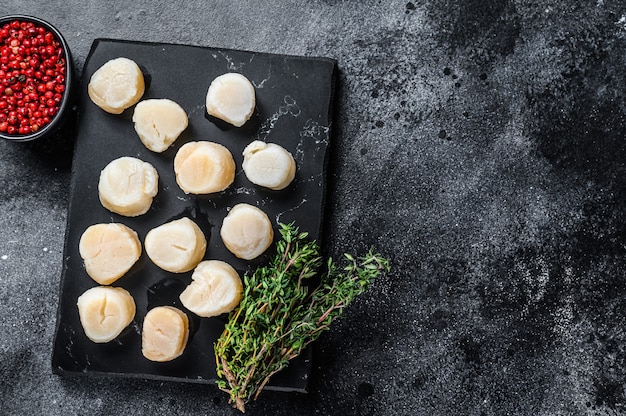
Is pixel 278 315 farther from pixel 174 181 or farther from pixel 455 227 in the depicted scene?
pixel 455 227

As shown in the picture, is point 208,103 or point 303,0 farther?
point 303,0

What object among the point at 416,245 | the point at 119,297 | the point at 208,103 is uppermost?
the point at 208,103

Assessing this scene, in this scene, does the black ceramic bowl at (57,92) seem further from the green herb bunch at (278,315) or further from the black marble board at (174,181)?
the green herb bunch at (278,315)

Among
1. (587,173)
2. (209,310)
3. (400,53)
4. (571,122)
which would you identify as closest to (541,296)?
(587,173)

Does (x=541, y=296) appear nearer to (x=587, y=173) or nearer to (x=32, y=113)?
(x=587, y=173)

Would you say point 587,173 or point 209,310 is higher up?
point 587,173

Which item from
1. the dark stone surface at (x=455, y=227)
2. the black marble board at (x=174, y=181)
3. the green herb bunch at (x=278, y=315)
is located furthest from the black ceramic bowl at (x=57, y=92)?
the green herb bunch at (x=278, y=315)

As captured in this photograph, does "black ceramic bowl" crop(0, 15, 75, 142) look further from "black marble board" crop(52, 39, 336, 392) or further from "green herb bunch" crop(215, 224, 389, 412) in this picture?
"green herb bunch" crop(215, 224, 389, 412)
